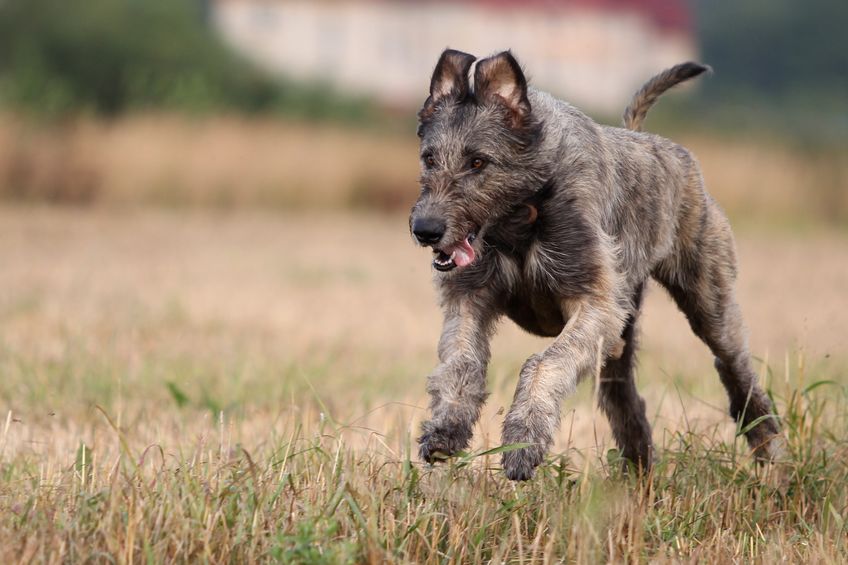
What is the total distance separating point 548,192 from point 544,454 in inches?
42.3

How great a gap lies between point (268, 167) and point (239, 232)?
340 cm

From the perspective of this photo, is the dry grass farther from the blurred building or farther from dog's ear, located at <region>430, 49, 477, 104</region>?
the blurred building

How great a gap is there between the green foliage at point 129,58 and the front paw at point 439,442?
66.0 feet

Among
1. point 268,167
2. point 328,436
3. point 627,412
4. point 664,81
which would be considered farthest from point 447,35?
point 328,436

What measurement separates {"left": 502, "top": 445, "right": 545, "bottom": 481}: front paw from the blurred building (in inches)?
2100

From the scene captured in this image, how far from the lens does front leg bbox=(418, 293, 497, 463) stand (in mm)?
4289

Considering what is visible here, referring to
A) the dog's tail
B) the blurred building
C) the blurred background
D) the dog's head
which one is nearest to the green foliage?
the blurred background

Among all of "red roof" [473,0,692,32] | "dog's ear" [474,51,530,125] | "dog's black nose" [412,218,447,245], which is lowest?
"dog's black nose" [412,218,447,245]

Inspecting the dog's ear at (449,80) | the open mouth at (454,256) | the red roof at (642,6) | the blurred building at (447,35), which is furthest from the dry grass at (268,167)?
the red roof at (642,6)

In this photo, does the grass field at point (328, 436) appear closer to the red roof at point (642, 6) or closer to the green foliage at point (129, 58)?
the green foliage at point (129, 58)

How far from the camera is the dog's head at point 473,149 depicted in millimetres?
4480

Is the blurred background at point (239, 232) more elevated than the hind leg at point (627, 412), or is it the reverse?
the hind leg at point (627, 412)

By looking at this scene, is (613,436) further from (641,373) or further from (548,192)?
(641,373)

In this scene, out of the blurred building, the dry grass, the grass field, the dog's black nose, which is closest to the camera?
the grass field
